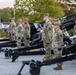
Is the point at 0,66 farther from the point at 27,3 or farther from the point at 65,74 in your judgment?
the point at 27,3

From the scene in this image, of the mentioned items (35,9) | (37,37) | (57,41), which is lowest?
(37,37)

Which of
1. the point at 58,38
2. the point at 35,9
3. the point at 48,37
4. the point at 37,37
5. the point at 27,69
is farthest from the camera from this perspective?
the point at 35,9

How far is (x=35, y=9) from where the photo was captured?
29.9 m

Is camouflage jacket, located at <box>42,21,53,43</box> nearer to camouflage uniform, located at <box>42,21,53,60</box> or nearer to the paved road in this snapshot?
camouflage uniform, located at <box>42,21,53,60</box>

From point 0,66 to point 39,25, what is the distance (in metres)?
6.73

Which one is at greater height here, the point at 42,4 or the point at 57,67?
the point at 42,4

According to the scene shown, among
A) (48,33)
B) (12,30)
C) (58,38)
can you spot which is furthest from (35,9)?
(58,38)

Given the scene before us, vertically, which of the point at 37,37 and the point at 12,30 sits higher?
the point at 12,30

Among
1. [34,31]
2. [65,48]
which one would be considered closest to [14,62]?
[65,48]

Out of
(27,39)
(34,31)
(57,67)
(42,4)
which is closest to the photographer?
(57,67)

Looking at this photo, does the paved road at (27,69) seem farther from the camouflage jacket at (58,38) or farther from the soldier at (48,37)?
the camouflage jacket at (58,38)

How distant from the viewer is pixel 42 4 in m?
29.9

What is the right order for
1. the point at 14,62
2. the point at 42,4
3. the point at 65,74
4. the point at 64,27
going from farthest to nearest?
1. the point at 42,4
2. the point at 64,27
3. the point at 14,62
4. the point at 65,74

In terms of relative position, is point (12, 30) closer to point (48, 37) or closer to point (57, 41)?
point (48, 37)
